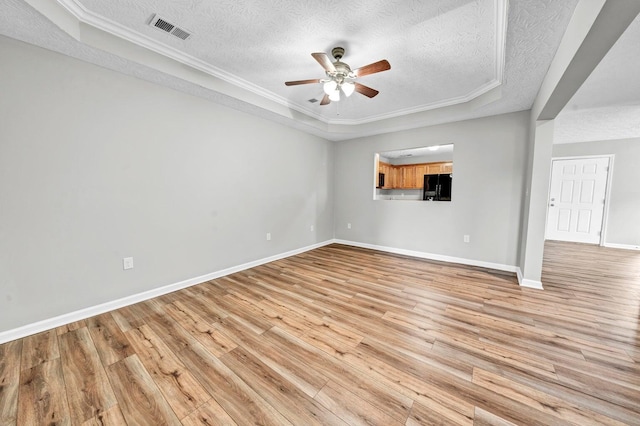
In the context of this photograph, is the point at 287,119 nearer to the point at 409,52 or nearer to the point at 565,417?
the point at 409,52

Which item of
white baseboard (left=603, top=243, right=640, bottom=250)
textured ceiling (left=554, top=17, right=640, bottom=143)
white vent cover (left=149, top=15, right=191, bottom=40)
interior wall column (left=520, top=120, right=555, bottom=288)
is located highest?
white vent cover (left=149, top=15, right=191, bottom=40)

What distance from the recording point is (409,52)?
7.96 ft

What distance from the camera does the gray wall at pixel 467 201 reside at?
3.62 m

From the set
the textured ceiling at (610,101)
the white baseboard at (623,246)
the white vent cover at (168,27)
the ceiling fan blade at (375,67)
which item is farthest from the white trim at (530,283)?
the white vent cover at (168,27)

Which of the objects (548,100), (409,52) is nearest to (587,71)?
(548,100)

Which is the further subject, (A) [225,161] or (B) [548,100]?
(A) [225,161]

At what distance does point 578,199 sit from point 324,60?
728 cm

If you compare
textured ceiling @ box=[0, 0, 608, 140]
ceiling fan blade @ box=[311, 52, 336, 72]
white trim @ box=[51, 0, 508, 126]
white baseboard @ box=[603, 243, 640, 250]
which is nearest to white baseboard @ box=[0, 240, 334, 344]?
textured ceiling @ box=[0, 0, 608, 140]

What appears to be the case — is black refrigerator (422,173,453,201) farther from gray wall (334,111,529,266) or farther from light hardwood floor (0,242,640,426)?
light hardwood floor (0,242,640,426)

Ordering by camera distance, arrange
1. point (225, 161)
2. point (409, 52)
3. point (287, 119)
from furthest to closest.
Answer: point (287, 119), point (225, 161), point (409, 52)

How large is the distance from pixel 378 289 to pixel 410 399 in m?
1.61

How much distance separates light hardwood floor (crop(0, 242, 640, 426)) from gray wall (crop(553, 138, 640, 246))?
3733 mm

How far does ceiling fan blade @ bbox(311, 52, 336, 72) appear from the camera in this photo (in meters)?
1.98

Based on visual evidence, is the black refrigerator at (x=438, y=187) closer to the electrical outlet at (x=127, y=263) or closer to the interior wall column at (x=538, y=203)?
the interior wall column at (x=538, y=203)
